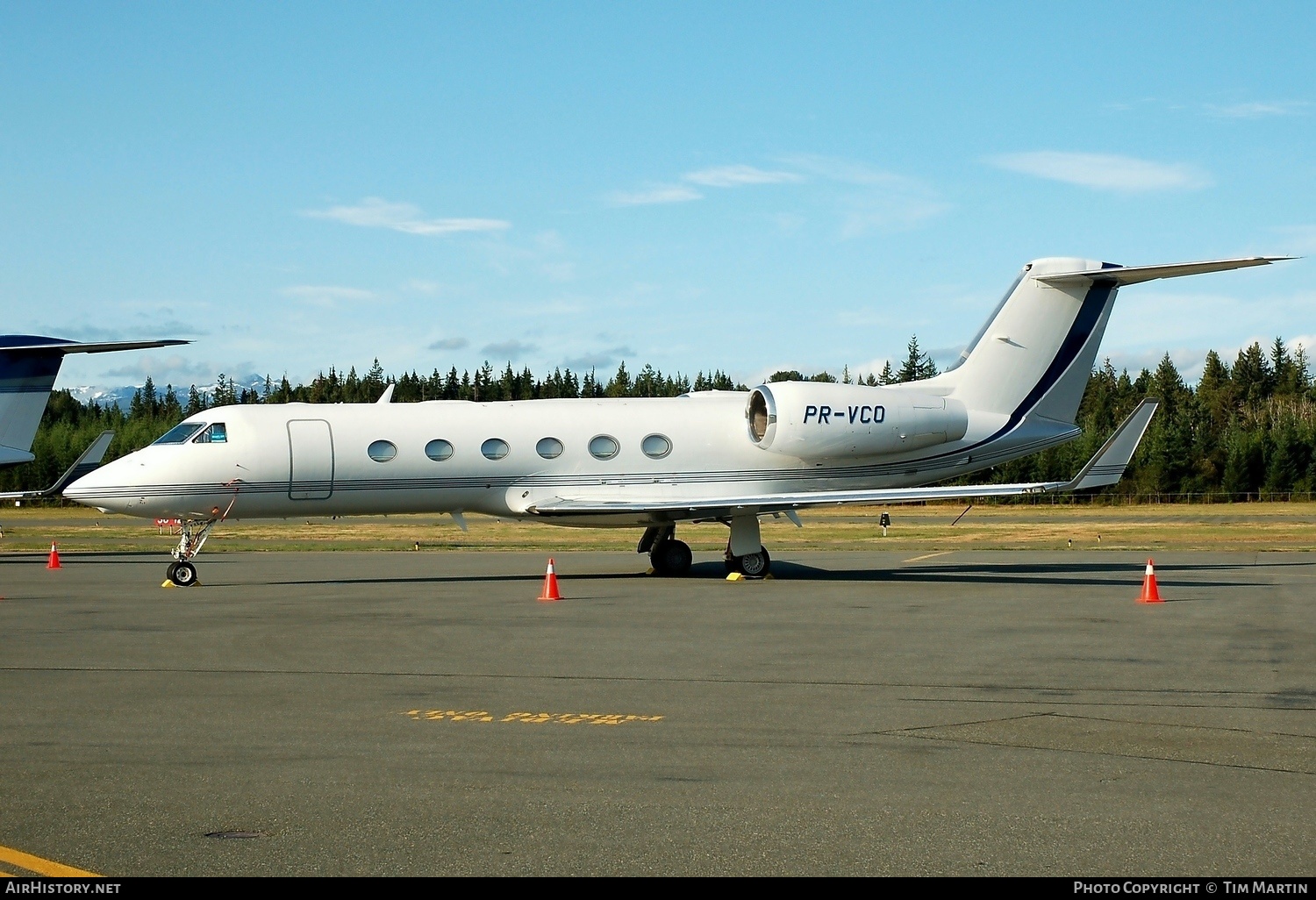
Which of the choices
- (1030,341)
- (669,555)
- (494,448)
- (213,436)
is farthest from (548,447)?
(1030,341)

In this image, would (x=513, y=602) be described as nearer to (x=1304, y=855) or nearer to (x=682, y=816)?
(x=682, y=816)

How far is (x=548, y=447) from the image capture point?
23875 millimetres

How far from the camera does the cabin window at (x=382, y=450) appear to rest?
904 inches

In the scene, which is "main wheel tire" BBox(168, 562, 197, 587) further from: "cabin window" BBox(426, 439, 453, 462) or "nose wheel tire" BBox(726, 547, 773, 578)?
"nose wheel tire" BBox(726, 547, 773, 578)

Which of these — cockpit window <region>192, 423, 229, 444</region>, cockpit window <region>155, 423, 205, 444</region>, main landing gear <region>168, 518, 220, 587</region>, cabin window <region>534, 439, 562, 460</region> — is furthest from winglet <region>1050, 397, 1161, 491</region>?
cockpit window <region>155, 423, 205, 444</region>

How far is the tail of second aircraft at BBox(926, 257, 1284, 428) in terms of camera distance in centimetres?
2566

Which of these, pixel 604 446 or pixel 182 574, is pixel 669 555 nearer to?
pixel 604 446

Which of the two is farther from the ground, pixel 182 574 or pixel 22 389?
pixel 22 389

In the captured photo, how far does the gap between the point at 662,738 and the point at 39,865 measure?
4088 millimetres

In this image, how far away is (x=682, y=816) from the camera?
264 inches

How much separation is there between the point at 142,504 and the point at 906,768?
56.5 ft

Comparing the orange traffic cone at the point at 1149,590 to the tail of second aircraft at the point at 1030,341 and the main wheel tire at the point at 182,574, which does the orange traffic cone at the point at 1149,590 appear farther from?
the main wheel tire at the point at 182,574

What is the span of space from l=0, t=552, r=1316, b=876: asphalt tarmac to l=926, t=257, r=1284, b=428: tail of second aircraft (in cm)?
778

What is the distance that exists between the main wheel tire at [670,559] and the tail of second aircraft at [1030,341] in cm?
570
